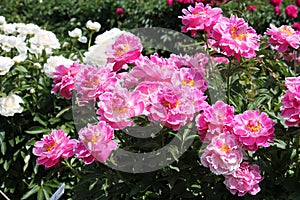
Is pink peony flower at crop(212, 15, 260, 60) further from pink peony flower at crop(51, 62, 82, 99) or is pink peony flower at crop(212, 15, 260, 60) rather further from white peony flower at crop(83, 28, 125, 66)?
white peony flower at crop(83, 28, 125, 66)

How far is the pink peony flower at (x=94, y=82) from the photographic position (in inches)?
74.2

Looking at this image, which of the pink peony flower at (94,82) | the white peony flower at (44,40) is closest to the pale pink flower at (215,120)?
the pink peony flower at (94,82)

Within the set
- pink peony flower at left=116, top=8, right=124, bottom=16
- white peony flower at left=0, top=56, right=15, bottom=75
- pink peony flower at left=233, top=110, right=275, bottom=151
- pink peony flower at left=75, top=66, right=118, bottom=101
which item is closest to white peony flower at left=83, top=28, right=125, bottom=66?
white peony flower at left=0, top=56, right=15, bottom=75

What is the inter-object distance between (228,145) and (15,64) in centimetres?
148

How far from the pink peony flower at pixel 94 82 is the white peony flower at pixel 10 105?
2.78 feet

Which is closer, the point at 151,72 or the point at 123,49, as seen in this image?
the point at 151,72

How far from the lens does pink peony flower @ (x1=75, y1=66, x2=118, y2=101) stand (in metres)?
1.88

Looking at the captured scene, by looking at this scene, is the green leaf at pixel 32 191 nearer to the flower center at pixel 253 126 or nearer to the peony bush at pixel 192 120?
the peony bush at pixel 192 120

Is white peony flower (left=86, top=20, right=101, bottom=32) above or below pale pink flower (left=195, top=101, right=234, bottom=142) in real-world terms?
below

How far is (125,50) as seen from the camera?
6.63ft

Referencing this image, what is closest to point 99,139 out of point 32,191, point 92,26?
point 32,191

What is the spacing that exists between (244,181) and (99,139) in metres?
0.48

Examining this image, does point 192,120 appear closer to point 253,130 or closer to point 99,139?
point 253,130

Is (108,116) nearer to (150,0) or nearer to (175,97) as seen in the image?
(175,97)
